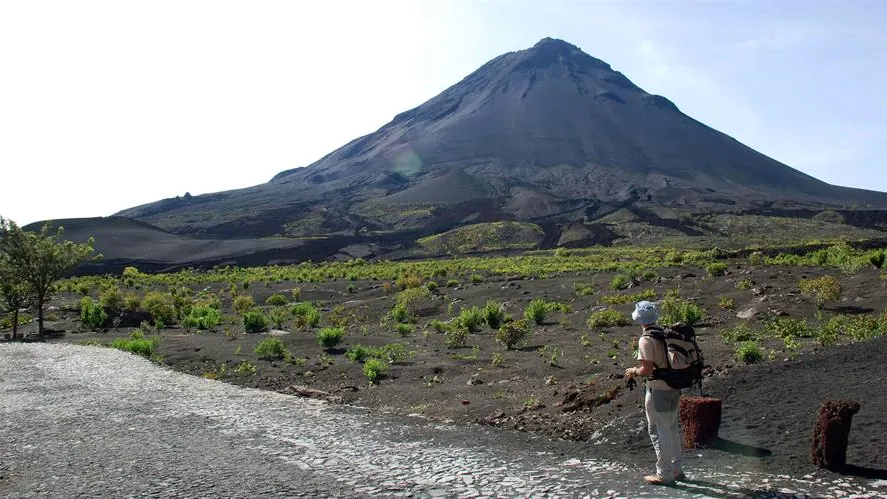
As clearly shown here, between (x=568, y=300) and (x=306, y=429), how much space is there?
19.3 meters

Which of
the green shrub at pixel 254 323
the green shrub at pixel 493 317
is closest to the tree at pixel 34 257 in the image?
the green shrub at pixel 254 323

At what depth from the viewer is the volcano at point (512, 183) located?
115 m

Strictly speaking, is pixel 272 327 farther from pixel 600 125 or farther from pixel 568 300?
pixel 600 125

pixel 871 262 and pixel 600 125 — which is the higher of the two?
pixel 600 125

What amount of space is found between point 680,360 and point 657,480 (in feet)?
4.13

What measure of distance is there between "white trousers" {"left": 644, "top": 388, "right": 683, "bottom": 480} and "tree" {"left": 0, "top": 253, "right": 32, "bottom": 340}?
2783 cm

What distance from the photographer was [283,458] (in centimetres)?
877

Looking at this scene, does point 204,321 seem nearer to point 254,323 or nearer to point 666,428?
point 254,323

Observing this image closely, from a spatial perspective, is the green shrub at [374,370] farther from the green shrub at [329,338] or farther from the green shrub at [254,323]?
the green shrub at [254,323]

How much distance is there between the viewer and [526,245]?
8469cm

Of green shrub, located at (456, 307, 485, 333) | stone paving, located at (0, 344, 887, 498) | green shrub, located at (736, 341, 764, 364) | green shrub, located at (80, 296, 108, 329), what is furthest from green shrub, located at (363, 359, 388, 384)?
green shrub, located at (80, 296, 108, 329)

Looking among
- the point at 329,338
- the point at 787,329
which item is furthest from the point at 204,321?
the point at 787,329

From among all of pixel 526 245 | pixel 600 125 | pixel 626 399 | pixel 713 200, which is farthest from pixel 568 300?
pixel 600 125

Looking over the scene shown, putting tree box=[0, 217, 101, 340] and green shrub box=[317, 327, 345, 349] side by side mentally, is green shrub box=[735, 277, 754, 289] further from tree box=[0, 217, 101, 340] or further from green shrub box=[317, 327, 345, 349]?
tree box=[0, 217, 101, 340]
